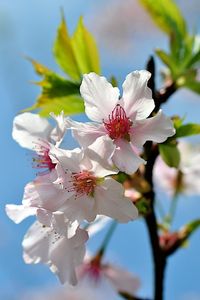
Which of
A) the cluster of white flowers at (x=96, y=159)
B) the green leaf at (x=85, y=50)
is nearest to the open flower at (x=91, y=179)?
the cluster of white flowers at (x=96, y=159)

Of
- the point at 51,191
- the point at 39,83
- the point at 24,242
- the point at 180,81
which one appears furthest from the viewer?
the point at 180,81

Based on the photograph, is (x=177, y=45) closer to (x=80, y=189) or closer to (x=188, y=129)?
(x=188, y=129)

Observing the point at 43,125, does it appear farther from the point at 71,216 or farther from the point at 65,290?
the point at 65,290

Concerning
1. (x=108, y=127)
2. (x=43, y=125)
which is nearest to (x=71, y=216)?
(x=108, y=127)

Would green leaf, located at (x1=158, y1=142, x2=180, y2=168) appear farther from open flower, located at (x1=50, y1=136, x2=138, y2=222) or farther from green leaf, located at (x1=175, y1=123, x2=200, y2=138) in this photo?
open flower, located at (x1=50, y1=136, x2=138, y2=222)

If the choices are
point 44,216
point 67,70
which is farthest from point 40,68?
point 44,216

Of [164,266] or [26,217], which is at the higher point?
[26,217]

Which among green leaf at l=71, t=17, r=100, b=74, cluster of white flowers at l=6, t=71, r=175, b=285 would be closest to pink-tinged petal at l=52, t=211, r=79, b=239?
cluster of white flowers at l=6, t=71, r=175, b=285
